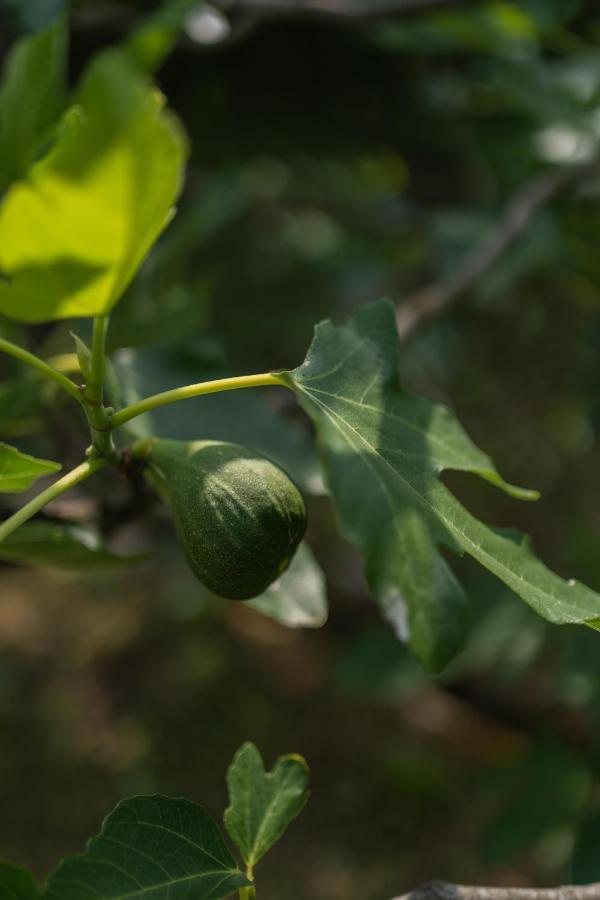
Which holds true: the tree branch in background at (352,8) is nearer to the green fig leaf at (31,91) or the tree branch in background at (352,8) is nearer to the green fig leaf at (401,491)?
the green fig leaf at (31,91)

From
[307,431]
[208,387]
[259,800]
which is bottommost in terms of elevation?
[307,431]

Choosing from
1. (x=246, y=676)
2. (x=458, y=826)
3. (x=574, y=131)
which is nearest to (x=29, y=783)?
(x=246, y=676)

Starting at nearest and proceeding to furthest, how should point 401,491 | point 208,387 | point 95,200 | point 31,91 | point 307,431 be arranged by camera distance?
point 95,200, point 401,491, point 208,387, point 31,91, point 307,431

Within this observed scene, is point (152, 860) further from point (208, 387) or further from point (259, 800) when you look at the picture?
point (208, 387)

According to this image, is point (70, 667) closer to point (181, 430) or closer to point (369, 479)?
point (181, 430)

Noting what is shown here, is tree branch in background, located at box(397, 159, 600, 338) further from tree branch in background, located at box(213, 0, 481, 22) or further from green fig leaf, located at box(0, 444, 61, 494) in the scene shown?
green fig leaf, located at box(0, 444, 61, 494)

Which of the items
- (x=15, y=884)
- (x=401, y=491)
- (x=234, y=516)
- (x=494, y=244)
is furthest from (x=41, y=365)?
(x=494, y=244)

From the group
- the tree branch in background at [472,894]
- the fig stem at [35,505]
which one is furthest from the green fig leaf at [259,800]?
the fig stem at [35,505]
